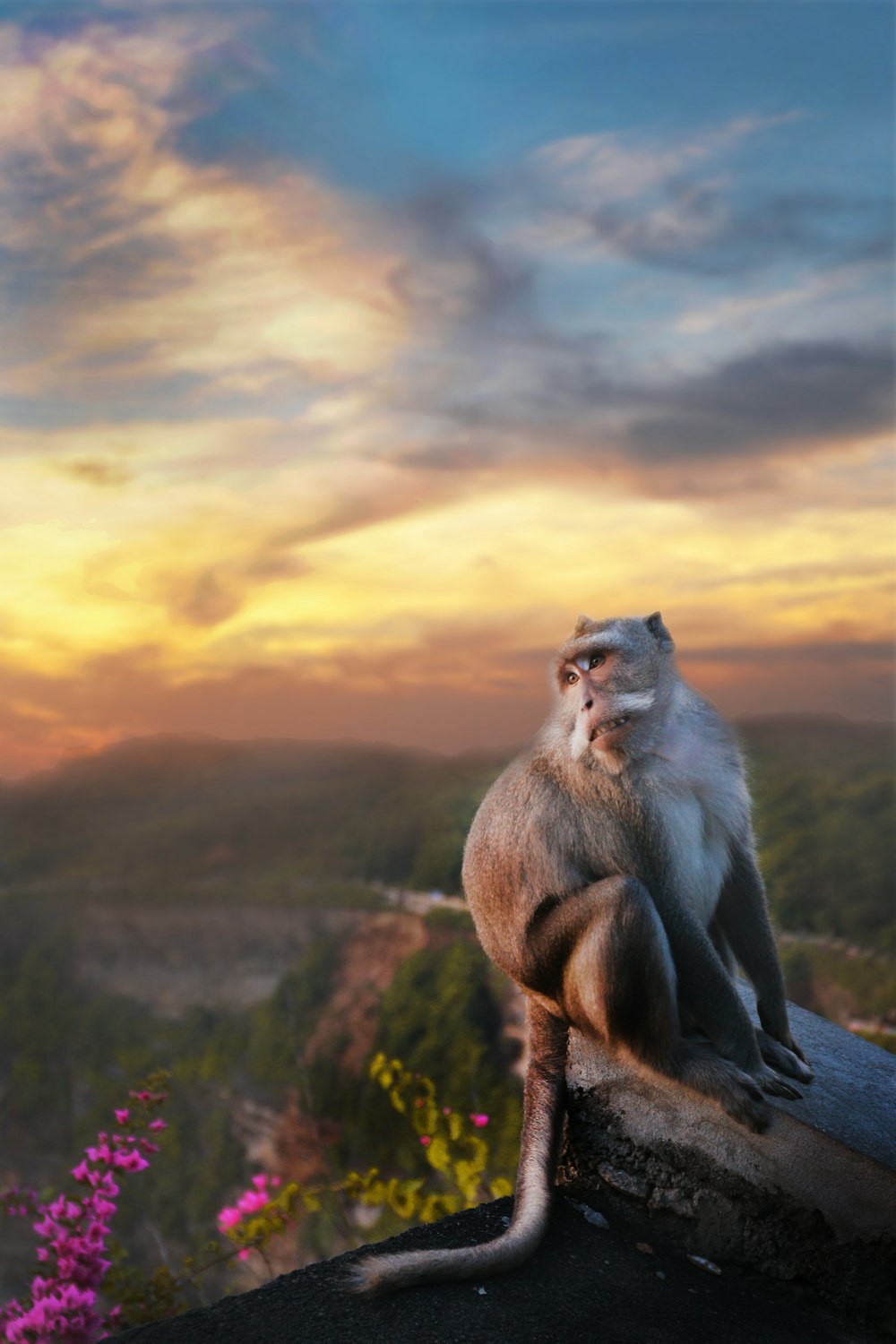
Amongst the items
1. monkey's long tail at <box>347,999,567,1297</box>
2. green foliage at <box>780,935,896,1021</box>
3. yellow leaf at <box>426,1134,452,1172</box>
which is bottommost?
green foliage at <box>780,935,896,1021</box>

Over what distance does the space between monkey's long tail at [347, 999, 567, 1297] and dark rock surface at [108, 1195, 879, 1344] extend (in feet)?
0.26

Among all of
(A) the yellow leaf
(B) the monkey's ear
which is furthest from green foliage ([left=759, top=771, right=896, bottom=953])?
(B) the monkey's ear

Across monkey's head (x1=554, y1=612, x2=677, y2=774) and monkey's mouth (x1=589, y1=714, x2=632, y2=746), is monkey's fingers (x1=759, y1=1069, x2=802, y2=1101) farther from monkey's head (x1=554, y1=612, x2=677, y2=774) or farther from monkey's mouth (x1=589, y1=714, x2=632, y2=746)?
monkey's mouth (x1=589, y1=714, x2=632, y2=746)

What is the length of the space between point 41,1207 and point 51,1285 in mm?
503

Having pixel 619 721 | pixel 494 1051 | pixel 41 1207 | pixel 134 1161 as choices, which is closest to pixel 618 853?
pixel 619 721

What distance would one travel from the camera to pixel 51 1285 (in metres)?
7.21

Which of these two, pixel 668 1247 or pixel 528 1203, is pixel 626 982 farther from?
pixel 668 1247

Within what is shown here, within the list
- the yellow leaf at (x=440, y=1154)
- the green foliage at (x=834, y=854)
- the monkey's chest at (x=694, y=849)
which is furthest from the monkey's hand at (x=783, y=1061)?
the green foliage at (x=834, y=854)

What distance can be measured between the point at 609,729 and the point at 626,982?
1.08 metres

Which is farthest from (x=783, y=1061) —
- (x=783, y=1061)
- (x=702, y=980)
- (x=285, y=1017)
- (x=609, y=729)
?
(x=285, y=1017)

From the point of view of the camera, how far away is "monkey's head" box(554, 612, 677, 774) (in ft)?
16.5

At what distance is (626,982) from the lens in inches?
199

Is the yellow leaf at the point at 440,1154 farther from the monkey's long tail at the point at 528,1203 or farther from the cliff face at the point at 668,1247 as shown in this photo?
the monkey's long tail at the point at 528,1203

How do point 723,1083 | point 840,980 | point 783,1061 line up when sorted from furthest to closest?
point 840,980
point 783,1061
point 723,1083
